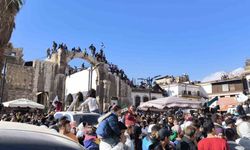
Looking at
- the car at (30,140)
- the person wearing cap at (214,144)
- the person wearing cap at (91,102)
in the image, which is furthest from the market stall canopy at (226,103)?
the car at (30,140)

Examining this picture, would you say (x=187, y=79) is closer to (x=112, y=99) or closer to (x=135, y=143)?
(x=112, y=99)

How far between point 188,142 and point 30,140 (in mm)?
4438

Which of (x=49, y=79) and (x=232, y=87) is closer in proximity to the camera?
(x=49, y=79)

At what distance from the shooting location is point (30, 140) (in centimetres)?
240

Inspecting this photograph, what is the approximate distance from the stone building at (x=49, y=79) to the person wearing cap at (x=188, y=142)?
81.7 ft

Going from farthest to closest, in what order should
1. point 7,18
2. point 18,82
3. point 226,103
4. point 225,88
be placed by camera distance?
point 225,88 → point 18,82 → point 226,103 → point 7,18

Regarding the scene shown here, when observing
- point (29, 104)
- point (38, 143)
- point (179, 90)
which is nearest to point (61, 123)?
point (38, 143)

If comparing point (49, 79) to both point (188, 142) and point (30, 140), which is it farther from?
point (30, 140)

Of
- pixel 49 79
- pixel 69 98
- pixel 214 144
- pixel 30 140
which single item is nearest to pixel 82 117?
pixel 214 144

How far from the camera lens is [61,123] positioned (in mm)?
6816

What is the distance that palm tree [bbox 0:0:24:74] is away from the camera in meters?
12.8

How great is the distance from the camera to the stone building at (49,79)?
31.3 metres

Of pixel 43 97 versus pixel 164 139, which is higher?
pixel 43 97

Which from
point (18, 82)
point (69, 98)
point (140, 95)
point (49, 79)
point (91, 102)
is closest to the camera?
point (91, 102)
